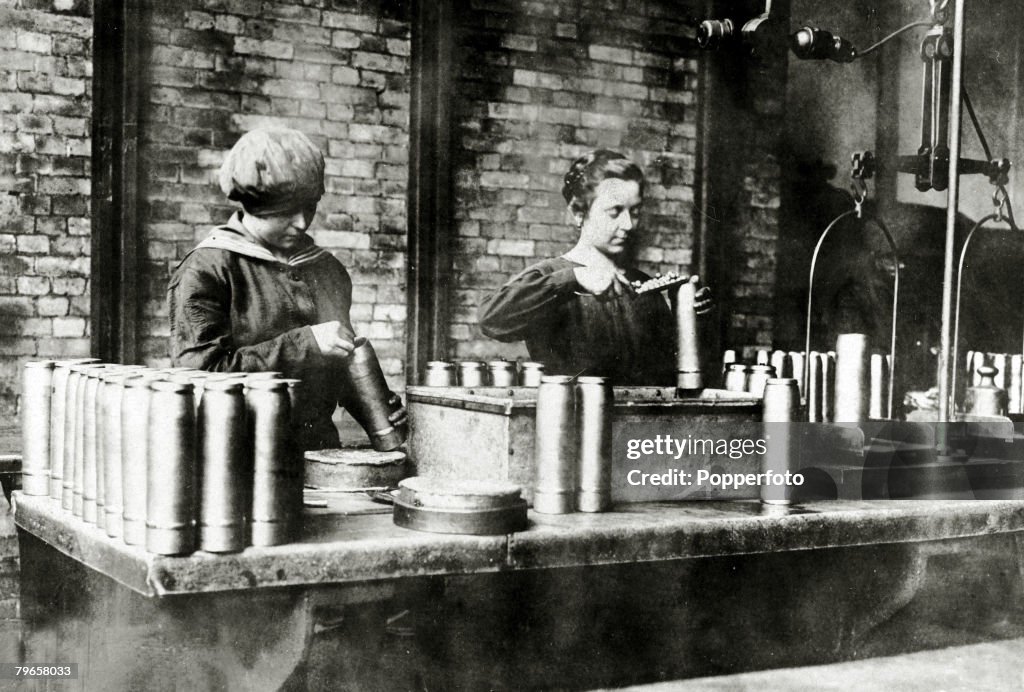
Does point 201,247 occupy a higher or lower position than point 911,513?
higher

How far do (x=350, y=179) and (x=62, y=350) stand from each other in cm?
135

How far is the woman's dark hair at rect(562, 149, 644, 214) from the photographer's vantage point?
4605mm

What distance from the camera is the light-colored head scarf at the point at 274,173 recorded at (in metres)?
3.49

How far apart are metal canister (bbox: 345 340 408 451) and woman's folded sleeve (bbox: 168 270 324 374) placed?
314mm

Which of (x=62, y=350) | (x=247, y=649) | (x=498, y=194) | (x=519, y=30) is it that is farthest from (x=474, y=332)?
(x=247, y=649)

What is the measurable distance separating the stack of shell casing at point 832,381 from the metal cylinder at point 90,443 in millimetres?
1810

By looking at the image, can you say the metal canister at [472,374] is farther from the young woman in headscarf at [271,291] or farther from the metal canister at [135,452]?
the metal canister at [135,452]

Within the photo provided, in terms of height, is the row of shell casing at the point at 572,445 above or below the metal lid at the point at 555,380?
below

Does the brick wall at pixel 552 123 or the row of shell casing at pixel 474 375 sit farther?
the brick wall at pixel 552 123

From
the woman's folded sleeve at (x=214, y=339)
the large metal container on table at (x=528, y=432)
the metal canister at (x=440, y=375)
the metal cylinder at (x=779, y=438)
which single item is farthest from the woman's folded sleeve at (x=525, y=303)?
the metal cylinder at (x=779, y=438)

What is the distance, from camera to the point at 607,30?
491cm

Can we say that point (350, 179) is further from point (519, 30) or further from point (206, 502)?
point (206, 502)

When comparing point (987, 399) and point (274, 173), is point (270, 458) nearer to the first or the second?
point (274, 173)

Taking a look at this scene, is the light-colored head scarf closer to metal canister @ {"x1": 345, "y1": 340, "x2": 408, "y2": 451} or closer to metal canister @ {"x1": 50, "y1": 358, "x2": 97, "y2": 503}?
metal canister @ {"x1": 345, "y1": 340, "x2": 408, "y2": 451}
